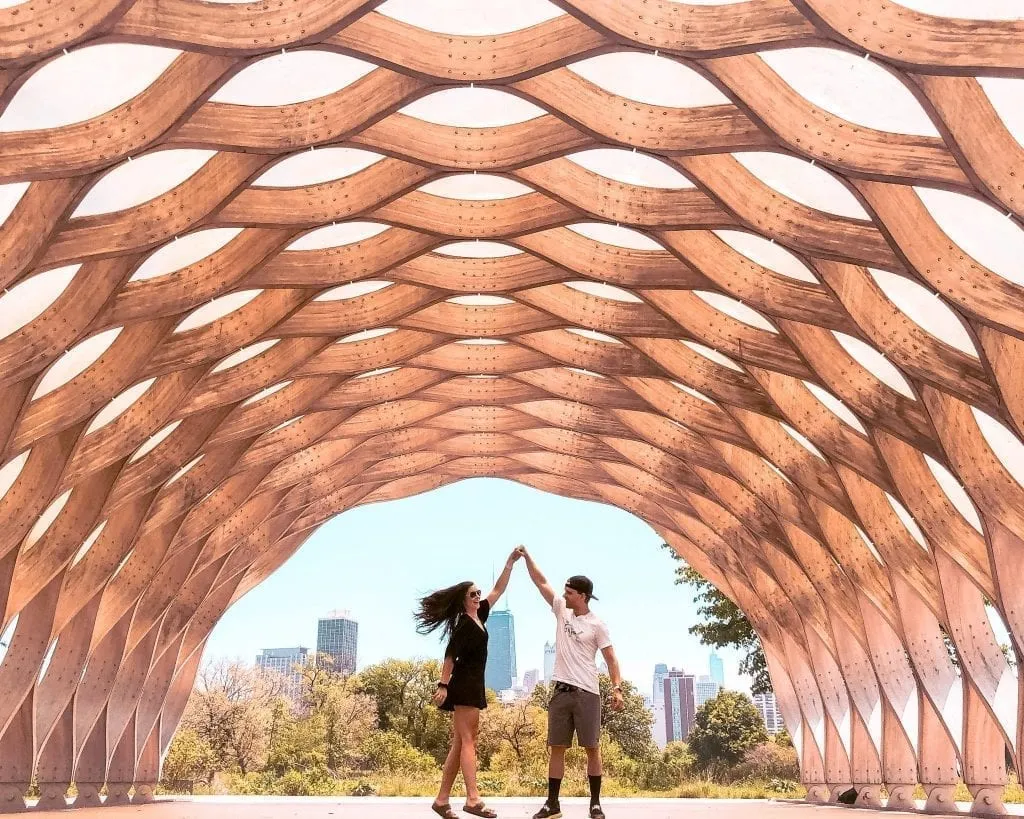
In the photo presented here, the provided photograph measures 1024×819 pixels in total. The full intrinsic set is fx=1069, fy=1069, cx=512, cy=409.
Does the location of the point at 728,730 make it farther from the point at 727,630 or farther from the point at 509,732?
the point at 509,732

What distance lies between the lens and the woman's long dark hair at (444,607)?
45.6 feet

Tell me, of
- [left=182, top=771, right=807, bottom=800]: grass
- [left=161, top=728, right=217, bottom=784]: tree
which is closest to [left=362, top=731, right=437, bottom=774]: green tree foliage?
[left=182, top=771, right=807, bottom=800]: grass

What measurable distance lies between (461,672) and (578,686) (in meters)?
1.59

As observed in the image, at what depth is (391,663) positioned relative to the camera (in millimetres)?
71000

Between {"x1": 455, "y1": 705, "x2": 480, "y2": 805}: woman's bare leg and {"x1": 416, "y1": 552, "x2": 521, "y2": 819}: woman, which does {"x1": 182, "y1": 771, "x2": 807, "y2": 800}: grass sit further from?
{"x1": 455, "y1": 705, "x2": 480, "y2": 805}: woman's bare leg

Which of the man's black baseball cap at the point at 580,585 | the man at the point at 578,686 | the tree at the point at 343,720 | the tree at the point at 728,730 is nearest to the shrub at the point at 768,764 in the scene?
the tree at the point at 728,730

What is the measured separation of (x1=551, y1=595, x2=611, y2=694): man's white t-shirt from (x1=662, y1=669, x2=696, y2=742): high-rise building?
135 m

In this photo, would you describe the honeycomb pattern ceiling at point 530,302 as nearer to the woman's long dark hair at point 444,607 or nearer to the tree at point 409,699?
the woman's long dark hair at point 444,607

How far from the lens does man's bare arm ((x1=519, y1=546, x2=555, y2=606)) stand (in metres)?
14.3

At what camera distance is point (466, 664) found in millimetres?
13562

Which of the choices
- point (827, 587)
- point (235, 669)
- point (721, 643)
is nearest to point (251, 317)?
point (827, 587)

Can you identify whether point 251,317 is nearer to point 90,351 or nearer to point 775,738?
point 90,351

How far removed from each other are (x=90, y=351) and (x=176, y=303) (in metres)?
2.56

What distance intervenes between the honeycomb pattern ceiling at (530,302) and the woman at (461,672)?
7.36m
